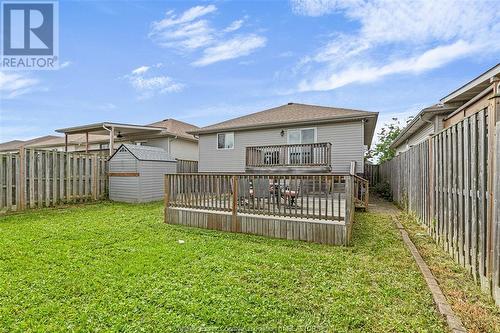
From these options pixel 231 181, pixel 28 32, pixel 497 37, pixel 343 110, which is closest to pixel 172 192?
pixel 231 181

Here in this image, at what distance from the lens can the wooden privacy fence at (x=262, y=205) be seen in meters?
4.91

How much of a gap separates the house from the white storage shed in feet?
14.0

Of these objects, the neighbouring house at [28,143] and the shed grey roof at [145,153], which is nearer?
the shed grey roof at [145,153]

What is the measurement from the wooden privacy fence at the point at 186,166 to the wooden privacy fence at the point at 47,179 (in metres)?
5.00

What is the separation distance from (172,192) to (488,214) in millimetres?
6091

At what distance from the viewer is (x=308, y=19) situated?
1011 centimetres

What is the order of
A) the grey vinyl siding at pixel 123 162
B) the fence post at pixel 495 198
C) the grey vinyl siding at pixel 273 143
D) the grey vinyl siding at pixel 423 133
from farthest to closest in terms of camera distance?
the grey vinyl siding at pixel 273 143, the grey vinyl siding at pixel 123 162, the grey vinyl siding at pixel 423 133, the fence post at pixel 495 198

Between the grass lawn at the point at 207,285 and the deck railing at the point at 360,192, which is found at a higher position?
the deck railing at the point at 360,192

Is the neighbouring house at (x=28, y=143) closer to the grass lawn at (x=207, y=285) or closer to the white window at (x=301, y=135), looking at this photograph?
the white window at (x=301, y=135)

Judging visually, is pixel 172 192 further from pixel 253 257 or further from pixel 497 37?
pixel 497 37

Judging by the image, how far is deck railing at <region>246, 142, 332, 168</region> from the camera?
11281 mm

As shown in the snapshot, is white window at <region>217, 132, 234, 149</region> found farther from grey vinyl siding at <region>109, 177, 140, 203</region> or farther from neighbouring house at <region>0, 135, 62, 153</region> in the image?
neighbouring house at <region>0, 135, 62, 153</region>

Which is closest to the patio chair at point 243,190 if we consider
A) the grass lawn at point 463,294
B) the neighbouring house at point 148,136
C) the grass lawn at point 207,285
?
the grass lawn at point 207,285

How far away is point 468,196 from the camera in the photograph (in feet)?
10.7
